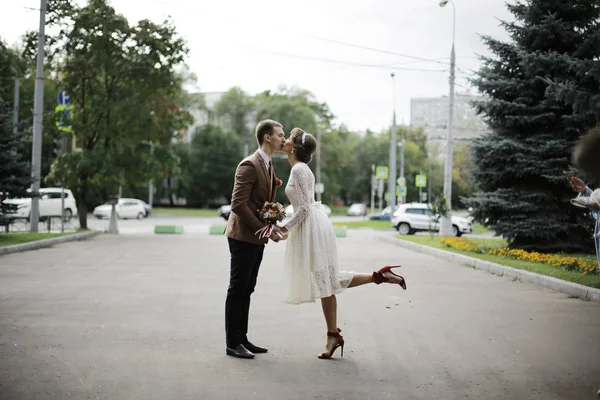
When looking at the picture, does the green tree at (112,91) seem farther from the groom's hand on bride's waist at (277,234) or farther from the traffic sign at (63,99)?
the groom's hand on bride's waist at (277,234)

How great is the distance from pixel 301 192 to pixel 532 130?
14.2 metres

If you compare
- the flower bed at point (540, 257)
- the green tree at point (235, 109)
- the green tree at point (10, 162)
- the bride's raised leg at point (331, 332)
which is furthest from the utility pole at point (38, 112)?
the green tree at point (235, 109)

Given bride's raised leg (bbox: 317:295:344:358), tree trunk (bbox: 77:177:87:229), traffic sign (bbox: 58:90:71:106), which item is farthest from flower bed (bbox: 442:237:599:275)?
traffic sign (bbox: 58:90:71:106)

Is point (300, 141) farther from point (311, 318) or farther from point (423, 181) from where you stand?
point (423, 181)

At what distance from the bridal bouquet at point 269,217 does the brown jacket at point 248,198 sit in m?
0.04

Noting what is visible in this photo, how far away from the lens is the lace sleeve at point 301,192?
596 centimetres

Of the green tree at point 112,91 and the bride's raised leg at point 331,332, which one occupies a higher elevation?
the green tree at point 112,91

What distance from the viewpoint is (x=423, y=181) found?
46719mm

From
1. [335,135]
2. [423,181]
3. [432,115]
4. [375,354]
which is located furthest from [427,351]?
[432,115]

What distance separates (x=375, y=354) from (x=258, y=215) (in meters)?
1.58

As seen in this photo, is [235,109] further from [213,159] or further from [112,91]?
[112,91]

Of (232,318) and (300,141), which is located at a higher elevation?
(300,141)

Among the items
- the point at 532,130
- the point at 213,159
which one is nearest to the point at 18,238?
the point at 532,130

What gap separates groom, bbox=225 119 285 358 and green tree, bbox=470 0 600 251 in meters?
13.2
